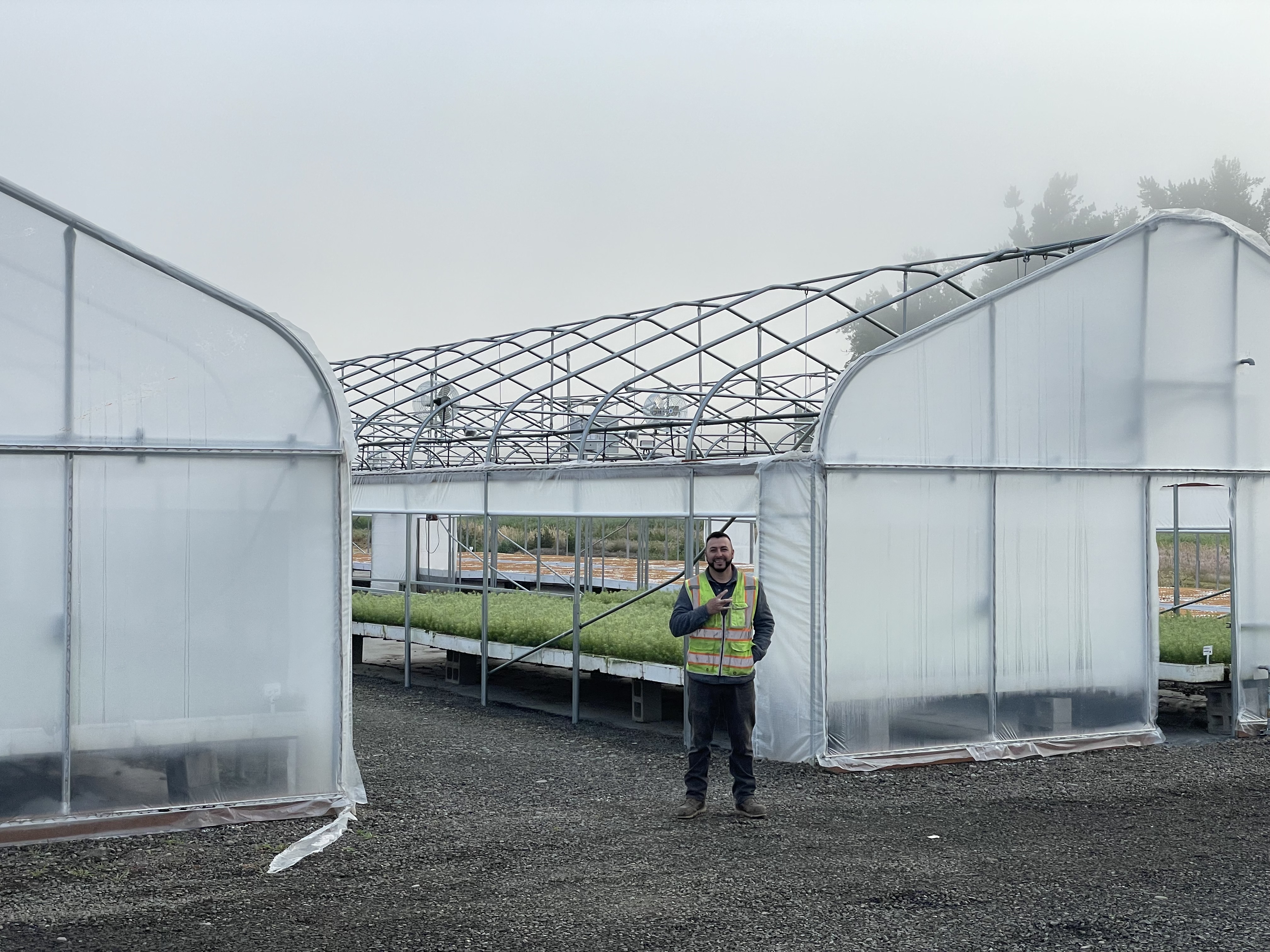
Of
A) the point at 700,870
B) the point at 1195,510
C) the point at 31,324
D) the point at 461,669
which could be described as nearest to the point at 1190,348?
the point at 700,870

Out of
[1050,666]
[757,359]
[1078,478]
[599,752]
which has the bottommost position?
[599,752]

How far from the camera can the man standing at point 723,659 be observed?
26.6ft

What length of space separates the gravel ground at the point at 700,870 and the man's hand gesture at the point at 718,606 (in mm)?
1356

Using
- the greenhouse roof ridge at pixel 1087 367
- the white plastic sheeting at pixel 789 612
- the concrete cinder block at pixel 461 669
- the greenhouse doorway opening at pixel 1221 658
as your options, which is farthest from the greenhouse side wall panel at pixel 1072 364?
the concrete cinder block at pixel 461 669

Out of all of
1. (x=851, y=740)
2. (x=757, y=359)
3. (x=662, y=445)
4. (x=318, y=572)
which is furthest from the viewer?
(x=662, y=445)

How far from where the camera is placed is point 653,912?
20.5 ft

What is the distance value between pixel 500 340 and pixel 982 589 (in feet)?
33.8

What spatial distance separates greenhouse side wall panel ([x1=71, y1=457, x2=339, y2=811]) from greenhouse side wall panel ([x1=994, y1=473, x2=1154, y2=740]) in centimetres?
559

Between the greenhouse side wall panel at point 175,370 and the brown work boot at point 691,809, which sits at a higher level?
the greenhouse side wall panel at point 175,370

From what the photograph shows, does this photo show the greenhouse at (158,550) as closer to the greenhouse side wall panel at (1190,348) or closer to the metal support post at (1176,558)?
the greenhouse side wall panel at (1190,348)

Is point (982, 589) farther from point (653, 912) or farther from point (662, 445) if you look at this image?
point (662, 445)

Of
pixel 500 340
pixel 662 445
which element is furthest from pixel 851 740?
pixel 500 340

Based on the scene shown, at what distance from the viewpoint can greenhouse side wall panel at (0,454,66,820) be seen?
25.1 feet

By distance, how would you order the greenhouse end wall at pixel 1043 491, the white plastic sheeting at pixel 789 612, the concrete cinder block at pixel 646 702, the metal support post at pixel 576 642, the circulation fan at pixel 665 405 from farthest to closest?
the circulation fan at pixel 665 405
the concrete cinder block at pixel 646 702
the metal support post at pixel 576 642
the greenhouse end wall at pixel 1043 491
the white plastic sheeting at pixel 789 612
